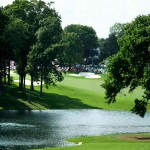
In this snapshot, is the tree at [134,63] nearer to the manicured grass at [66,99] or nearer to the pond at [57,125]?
the pond at [57,125]

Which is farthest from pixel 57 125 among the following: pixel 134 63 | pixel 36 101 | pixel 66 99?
pixel 66 99

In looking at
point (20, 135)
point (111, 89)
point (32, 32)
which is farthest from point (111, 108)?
point (20, 135)

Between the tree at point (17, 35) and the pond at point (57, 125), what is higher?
the tree at point (17, 35)

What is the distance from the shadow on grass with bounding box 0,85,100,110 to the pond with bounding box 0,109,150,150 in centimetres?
501

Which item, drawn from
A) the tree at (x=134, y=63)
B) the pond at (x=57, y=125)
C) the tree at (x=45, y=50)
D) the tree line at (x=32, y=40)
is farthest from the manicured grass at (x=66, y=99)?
the tree at (x=134, y=63)

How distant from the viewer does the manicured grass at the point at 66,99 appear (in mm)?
99250

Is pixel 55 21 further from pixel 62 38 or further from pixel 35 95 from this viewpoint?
pixel 35 95

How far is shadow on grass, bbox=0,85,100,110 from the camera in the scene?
9675cm

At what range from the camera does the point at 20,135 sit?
58.0 metres

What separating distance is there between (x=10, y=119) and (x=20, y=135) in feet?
58.3

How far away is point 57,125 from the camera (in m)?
72.2

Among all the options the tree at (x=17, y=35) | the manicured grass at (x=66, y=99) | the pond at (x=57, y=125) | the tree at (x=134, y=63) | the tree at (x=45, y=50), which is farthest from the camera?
the tree at (x=45, y=50)

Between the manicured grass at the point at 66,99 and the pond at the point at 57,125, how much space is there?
19.0 ft

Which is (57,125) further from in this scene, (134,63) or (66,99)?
(66,99)
